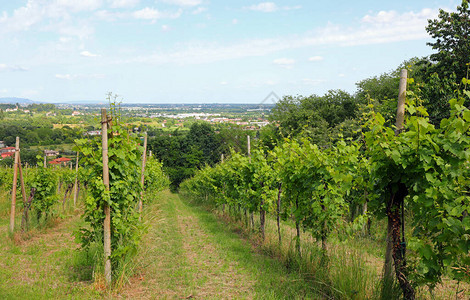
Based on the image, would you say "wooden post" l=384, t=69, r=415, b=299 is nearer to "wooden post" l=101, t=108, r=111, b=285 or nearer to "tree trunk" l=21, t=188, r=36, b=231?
"wooden post" l=101, t=108, r=111, b=285

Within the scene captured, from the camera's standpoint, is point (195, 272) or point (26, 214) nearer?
point (195, 272)

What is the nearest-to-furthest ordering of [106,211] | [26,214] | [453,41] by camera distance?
[106,211]
[26,214]
[453,41]

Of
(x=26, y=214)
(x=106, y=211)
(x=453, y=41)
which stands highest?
(x=453, y=41)

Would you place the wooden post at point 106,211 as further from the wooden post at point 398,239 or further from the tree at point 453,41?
the tree at point 453,41

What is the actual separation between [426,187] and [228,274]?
4114mm

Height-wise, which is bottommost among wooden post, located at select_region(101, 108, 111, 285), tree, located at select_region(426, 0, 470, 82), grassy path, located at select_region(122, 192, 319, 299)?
grassy path, located at select_region(122, 192, 319, 299)

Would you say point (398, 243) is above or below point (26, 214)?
above

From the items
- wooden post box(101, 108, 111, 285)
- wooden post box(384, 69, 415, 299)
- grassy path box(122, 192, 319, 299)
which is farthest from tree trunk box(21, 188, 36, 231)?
wooden post box(384, 69, 415, 299)

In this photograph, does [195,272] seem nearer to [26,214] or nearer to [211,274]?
[211,274]

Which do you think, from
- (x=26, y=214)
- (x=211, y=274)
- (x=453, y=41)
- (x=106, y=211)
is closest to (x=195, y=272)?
(x=211, y=274)

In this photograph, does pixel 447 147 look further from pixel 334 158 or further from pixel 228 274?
pixel 228 274

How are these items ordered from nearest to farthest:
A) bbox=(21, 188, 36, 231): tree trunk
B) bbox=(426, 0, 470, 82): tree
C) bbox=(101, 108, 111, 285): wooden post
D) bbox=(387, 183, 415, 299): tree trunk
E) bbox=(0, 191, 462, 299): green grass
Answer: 1. bbox=(387, 183, 415, 299): tree trunk
2. bbox=(0, 191, 462, 299): green grass
3. bbox=(101, 108, 111, 285): wooden post
4. bbox=(21, 188, 36, 231): tree trunk
5. bbox=(426, 0, 470, 82): tree

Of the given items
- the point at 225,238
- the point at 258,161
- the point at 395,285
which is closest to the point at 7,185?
the point at 225,238

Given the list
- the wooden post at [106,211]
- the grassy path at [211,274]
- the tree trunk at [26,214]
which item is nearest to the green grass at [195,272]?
the grassy path at [211,274]
